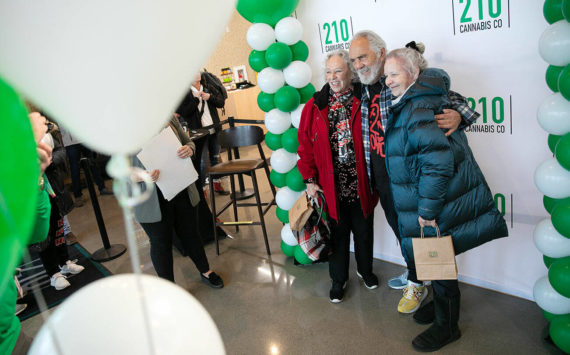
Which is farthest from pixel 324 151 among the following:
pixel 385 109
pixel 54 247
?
pixel 54 247

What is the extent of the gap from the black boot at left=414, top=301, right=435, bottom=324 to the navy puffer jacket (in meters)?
0.53

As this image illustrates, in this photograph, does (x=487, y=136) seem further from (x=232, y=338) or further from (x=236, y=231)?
(x=236, y=231)

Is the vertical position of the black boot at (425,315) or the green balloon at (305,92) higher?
the green balloon at (305,92)

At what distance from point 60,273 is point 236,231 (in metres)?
1.53

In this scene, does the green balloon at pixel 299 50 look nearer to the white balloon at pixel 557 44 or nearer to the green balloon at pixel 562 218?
the white balloon at pixel 557 44

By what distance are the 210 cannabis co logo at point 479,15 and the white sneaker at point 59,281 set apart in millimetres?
3312

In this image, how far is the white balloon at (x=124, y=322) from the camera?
49 centimetres

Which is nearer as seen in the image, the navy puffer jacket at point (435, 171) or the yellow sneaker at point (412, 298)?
the navy puffer jacket at point (435, 171)

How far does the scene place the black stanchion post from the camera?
3.29 m

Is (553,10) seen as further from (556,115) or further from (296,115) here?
(296,115)

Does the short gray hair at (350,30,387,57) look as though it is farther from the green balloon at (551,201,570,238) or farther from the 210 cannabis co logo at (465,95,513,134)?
the green balloon at (551,201,570,238)

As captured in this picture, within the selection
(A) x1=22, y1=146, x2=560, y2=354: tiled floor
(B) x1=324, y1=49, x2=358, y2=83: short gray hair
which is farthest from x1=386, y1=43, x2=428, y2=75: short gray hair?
(A) x1=22, y1=146, x2=560, y2=354: tiled floor

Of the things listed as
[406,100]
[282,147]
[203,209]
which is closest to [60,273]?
[203,209]

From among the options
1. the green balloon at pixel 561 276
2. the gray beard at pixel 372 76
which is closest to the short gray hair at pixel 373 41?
the gray beard at pixel 372 76
